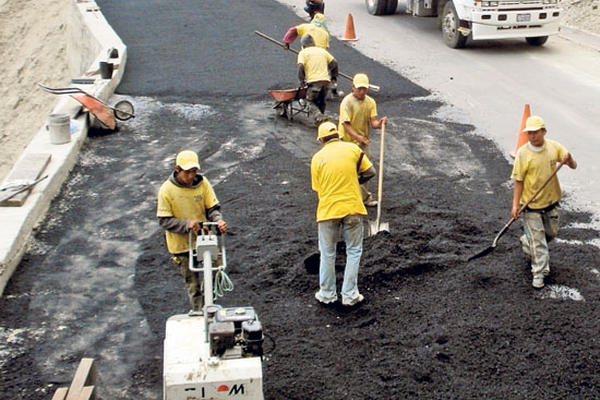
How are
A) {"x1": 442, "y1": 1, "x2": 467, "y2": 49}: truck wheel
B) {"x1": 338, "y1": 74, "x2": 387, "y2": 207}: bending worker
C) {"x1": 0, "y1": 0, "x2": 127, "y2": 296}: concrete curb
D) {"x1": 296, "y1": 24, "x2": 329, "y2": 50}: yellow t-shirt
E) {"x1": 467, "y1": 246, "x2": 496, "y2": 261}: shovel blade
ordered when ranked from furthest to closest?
{"x1": 442, "y1": 1, "x2": 467, "y2": 49}: truck wheel, {"x1": 296, "y1": 24, "x2": 329, "y2": 50}: yellow t-shirt, {"x1": 338, "y1": 74, "x2": 387, "y2": 207}: bending worker, {"x1": 0, "y1": 0, "x2": 127, "y2": 296}: concrete curb, {"x1": 467, "y1": 246, "x2": 496, "y2": 261}: shovel blade

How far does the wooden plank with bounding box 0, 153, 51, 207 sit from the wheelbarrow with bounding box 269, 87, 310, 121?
3.88 metres

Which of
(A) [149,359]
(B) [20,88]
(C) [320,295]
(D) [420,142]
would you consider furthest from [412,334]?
(B) [20,88]

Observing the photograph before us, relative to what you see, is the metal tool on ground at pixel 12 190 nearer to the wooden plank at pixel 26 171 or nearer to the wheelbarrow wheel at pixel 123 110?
the wooden plank at pixel 26 171

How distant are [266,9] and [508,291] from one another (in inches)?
610

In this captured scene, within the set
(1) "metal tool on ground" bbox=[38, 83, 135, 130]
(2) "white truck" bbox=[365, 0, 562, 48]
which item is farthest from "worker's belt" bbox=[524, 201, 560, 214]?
(2) "white truck" bbox=[365, 0, 562, 48]

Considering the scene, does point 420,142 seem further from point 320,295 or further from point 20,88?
point 20,88

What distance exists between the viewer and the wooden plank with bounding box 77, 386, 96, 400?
6.08 metres

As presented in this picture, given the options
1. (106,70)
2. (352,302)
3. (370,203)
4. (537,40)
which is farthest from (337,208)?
(537,40)

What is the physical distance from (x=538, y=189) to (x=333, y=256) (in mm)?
2103

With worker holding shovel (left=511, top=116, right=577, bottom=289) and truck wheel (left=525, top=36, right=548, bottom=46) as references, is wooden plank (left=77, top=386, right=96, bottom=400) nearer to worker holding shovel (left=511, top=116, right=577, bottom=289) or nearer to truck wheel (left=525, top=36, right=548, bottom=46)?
worker holding shovel (left=511, top=116, right=577, bottom=289)

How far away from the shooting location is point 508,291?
7855 millimetres

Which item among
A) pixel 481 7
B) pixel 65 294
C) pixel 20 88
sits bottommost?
pixel 20 88

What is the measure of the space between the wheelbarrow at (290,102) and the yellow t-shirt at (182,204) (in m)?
6.26

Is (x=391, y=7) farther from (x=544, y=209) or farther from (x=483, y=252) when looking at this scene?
(x=544, y=209)
